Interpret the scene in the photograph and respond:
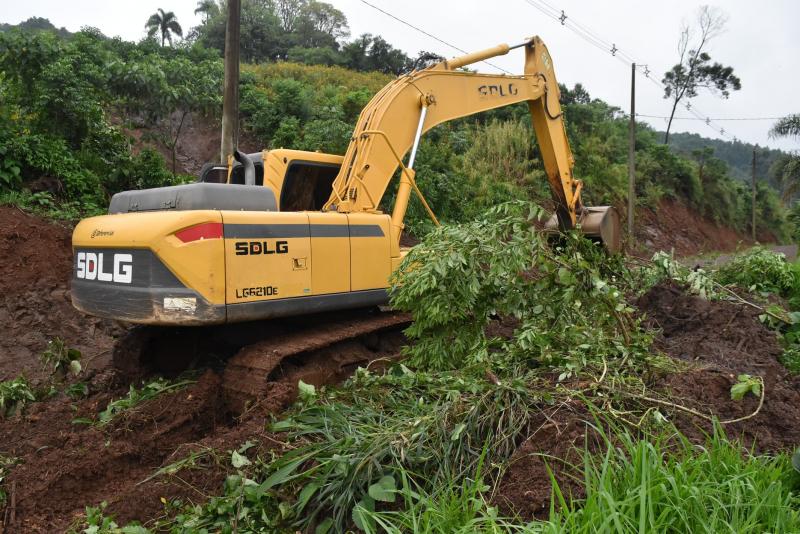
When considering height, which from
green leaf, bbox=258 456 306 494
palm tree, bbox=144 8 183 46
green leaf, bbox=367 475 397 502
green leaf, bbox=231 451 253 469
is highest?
palm tree, bbox=144 8 183 46

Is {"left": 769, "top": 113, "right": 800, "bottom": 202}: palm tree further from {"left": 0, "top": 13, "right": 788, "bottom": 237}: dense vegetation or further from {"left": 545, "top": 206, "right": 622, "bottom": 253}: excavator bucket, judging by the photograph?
{"left": 545, "top": 206, "right": 622, "bottom": 253}: excavator bucket

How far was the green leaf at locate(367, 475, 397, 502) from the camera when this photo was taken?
301cm

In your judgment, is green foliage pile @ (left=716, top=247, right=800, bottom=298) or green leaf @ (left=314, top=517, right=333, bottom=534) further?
green foliage pile @ (left=716, top=247, right=800, bottom=298)

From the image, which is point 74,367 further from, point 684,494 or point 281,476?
point 684,494

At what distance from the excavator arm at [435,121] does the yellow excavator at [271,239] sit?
17mm

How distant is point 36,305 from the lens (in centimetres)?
704

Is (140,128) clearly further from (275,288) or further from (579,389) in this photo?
(579,389)

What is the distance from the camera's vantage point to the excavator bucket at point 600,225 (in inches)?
328

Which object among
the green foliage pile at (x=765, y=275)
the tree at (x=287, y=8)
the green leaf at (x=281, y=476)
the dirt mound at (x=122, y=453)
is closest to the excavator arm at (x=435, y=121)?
the green foliage pile at (x=765, y=275)

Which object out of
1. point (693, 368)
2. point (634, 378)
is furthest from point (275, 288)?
point (693, 368)

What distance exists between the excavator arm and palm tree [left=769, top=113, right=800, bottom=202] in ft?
87.7

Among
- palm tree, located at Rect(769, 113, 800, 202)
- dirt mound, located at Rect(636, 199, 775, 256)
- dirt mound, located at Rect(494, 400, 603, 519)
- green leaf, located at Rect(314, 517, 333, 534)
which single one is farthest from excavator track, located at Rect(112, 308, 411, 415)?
palm tree, located at Rect(769, 113, 800, 202)

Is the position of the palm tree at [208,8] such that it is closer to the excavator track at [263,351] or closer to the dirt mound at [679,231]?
the dirt mound at [679,231]

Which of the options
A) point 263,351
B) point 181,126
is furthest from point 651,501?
point 181,126
